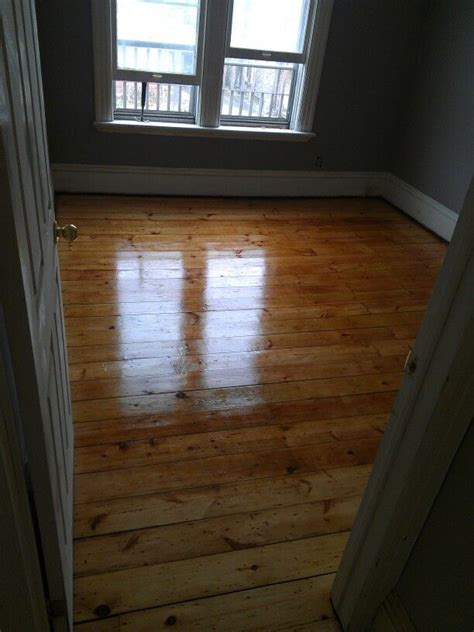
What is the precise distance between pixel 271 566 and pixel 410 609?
1.63 feet

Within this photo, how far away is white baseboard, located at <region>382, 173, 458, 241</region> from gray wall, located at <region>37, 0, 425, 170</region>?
241mm

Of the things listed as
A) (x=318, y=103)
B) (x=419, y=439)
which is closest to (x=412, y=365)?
(x=419, y=439)

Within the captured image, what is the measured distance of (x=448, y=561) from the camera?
1.02 meters

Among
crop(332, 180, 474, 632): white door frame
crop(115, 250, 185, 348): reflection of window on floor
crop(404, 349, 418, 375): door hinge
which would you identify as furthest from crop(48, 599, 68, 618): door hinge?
crop(115, 250, 185, 348): reflection of window on floor

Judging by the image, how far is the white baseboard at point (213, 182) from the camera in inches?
159

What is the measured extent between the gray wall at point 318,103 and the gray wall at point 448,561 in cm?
360

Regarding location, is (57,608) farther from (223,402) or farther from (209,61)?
(209,61)

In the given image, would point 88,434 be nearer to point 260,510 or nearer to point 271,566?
point 260,510

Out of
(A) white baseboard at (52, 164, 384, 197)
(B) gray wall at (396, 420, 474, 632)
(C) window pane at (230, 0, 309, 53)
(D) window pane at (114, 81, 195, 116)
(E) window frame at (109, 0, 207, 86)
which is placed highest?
(C) window pane at (230, 0, 309, 53)

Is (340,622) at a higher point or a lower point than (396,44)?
lower

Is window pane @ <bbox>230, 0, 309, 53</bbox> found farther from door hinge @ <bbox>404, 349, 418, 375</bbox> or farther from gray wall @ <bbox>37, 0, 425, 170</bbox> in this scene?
door hinge @ <bbox>404, 349, 418, 375</bbox>

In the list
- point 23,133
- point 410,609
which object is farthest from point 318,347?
point 23,133

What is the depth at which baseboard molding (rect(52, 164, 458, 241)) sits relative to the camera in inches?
158

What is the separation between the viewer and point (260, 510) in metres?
1.72
